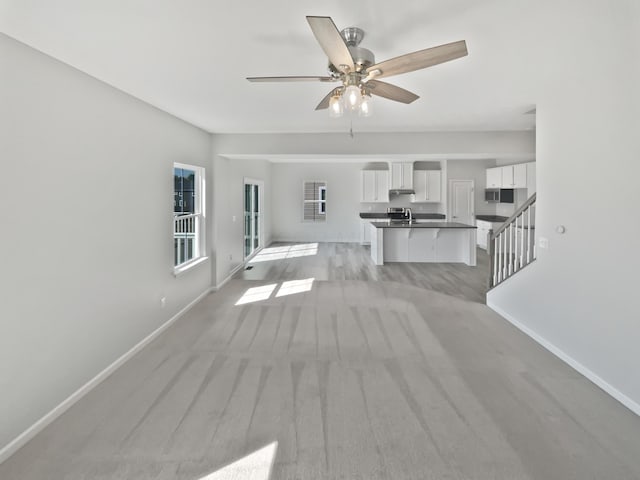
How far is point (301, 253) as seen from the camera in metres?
8.97

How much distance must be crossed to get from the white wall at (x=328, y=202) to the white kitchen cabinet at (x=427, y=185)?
1708 mm

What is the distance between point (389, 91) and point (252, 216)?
21.8 feet

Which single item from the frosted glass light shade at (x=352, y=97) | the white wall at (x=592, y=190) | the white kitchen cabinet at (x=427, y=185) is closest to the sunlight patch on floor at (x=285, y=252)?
the white kitchen cabinet at (x=427, y=185)

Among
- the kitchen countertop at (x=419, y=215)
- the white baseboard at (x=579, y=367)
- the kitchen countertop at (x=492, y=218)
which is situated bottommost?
the white baseboard at (x=579, y=367)

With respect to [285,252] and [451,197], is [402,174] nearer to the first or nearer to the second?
[451,197]

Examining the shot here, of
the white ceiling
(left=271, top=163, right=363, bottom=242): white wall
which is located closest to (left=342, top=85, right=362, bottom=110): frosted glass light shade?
the white ceiling

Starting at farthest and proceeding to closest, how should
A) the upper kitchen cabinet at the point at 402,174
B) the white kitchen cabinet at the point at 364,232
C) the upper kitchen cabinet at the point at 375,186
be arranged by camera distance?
the white kitchen cabinet at the point at 364,232, the upper kitchen cabinet at the point at 375,186, the upper kitchen cabinet at the point at 402,174

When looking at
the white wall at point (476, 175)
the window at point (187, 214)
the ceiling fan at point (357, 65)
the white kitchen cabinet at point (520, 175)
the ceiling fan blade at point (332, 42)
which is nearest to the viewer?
the ceiling fan blade at point (332, 42)

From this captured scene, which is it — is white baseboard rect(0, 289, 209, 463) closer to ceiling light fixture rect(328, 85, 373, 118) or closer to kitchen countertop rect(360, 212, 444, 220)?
ceiling light fixture rect(328, 85, 373, 118)

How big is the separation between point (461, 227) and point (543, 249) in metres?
3.89

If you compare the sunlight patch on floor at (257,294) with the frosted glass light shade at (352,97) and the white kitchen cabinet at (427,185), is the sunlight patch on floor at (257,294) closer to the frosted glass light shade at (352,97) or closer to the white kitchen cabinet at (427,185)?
the frosted glass light shade at (352,97)

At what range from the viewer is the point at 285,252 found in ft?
30.0

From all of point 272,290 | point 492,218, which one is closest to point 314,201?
point 492,218

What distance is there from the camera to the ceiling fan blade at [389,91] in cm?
227
